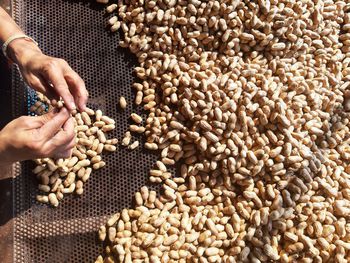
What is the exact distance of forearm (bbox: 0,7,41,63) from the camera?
1294mm

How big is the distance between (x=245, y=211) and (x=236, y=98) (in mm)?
385

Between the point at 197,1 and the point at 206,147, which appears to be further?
the point at 197,1

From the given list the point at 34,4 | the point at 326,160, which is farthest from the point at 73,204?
the point at 326,160

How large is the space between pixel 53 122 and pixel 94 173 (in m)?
0.51

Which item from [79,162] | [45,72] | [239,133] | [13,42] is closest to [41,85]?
[45,72]

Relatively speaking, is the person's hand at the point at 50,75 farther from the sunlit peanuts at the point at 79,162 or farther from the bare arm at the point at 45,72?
the sunlit peanuts at the point at 79,162

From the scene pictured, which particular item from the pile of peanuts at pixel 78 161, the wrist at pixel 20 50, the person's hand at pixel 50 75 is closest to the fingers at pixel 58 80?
the person's hand at pixel 50 75

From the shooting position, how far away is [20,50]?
1290mm

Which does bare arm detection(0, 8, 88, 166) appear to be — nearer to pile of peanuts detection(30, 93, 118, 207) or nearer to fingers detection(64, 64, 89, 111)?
fingers detection(64, 64, 89, 111)

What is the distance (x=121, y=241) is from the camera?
4.91ft

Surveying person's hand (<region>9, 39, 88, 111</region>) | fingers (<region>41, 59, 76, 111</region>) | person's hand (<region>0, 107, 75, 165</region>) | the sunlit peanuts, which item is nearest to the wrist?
person's hand (<region>9, 39, 88, 111</region>)

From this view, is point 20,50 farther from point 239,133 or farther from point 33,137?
point 239,133

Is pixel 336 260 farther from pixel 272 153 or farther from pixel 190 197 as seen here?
pixel 190 197

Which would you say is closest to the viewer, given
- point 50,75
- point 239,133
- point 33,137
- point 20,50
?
point 33,137
